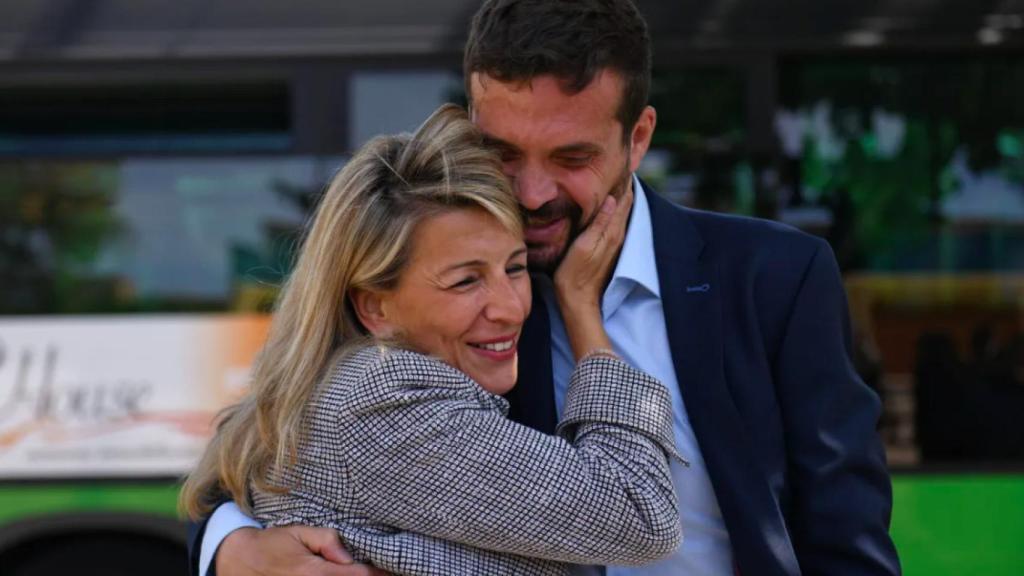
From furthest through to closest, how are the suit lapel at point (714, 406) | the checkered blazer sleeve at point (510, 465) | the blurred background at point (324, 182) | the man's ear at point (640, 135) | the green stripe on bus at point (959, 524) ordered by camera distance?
the blurred background at point (324, 182), the green stripe on bus at point (959, 524), the man's ear at point (640, 135), the suit lapel at point (714, 406), the checkered blazer sleeve at point (510, 465)

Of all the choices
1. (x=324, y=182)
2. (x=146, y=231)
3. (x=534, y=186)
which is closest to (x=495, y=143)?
(x=534, y=186)

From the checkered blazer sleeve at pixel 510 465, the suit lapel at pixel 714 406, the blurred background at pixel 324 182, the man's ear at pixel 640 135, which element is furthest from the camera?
the blurred background at pixel 324 182

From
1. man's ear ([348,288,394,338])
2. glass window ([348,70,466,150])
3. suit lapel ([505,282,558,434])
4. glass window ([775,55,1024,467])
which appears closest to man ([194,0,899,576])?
suit lapel ([505,282,558,434])

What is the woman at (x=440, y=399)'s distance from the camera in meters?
1.87

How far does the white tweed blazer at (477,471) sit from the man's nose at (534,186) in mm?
269

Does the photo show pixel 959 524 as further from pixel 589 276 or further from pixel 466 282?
pixel 466 282

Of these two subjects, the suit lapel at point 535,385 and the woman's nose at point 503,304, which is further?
the suit lapel at point 535,385

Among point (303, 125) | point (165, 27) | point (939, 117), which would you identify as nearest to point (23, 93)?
point (165, 27)

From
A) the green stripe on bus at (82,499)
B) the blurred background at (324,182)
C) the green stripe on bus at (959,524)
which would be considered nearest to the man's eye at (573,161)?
the blurred background at (324,182)

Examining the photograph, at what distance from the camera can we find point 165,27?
16.3 ft

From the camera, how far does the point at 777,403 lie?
6.72 feet

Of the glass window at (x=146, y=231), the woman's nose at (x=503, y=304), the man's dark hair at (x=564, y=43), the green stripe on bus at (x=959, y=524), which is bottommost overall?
the green stripe on bus at (x=959, y=524)

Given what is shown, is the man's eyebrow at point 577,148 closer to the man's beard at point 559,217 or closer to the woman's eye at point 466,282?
the man's beard at point 559,217

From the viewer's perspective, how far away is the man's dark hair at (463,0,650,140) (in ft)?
6.76
